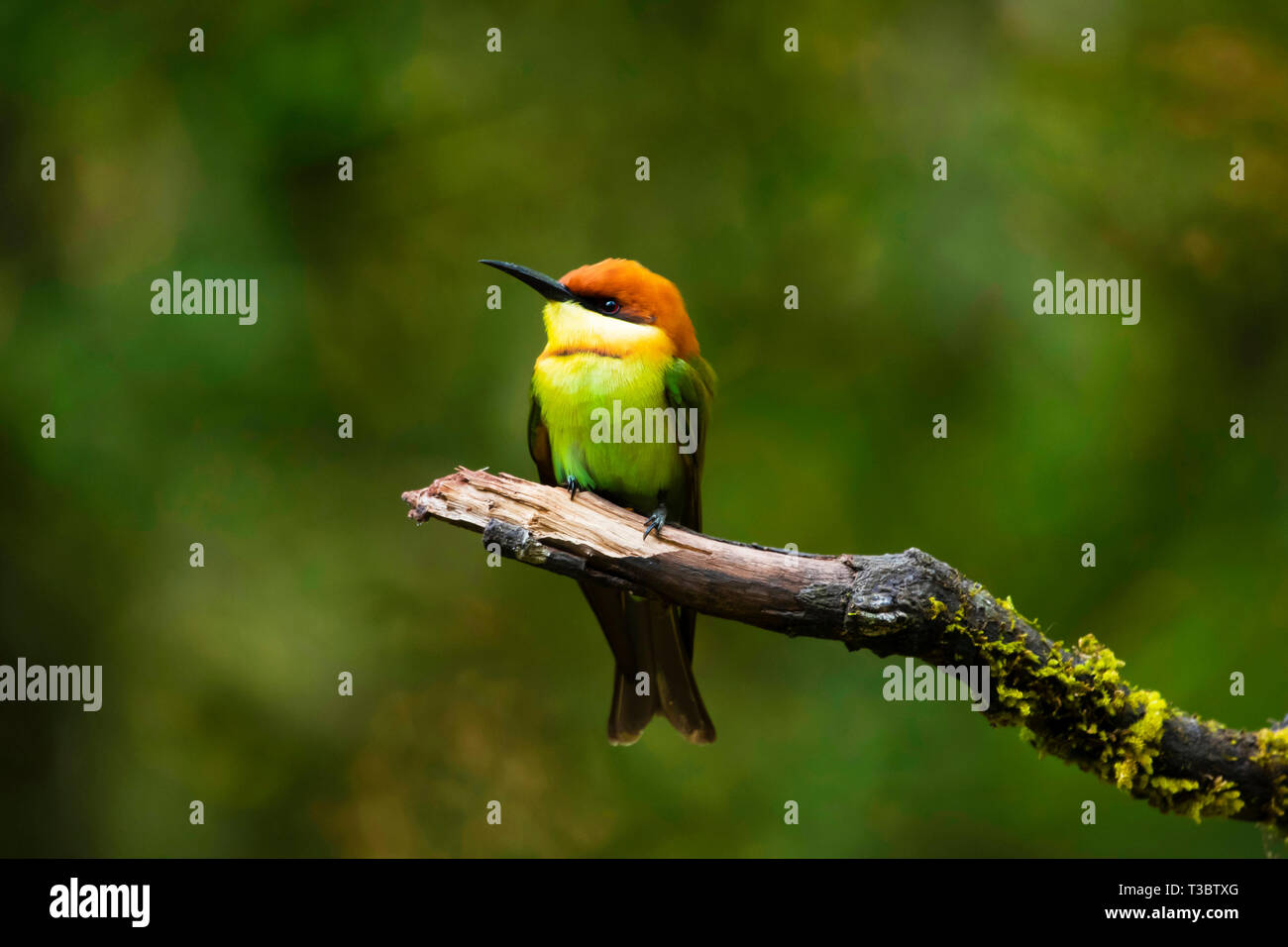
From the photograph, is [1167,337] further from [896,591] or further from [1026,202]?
[896,591]

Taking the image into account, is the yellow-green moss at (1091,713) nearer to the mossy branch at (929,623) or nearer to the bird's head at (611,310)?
the mossy branch at (929,623)

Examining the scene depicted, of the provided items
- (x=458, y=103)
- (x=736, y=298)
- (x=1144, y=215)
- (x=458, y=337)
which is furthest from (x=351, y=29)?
(x=1144, y=215)

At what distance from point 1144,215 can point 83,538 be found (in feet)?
16.6

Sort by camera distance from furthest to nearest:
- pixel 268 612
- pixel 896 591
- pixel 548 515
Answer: pixel 268 612 → pixel 548 515 → pixel 896 591

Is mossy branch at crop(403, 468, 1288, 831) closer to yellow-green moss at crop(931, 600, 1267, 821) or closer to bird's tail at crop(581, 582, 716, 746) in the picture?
yellow-green moss at crop(931, 600, 1267, 821)

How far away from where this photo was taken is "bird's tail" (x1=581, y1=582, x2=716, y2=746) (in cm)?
408

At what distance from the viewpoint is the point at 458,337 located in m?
5.61

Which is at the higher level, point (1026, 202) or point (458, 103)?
point (458, 103)

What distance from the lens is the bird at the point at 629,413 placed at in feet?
12.5

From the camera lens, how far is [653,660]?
416cm
